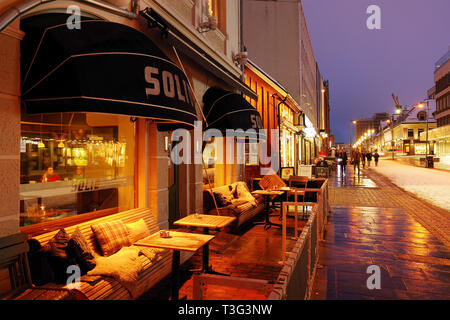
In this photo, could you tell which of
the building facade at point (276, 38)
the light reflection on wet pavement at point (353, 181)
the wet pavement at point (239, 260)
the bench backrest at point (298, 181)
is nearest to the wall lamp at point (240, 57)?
the bench backrest at point (298, 181)

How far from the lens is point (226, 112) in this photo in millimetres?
8203

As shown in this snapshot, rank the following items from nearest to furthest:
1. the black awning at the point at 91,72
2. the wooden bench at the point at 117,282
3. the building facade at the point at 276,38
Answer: the black awning at the point at 91,72 → the wooden bench at the point at 117,282 → the building facade at the point at 276,38

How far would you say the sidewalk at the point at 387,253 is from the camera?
4.61 meters

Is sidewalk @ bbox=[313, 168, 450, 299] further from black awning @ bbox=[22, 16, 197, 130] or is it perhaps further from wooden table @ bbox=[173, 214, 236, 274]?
black awning @ bbox=[22, 16, 197, 130]

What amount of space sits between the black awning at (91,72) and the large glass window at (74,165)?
81cm

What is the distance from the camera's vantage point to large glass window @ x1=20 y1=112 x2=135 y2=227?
161 inches

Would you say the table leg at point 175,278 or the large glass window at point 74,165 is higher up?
the large glass window at point 74,165

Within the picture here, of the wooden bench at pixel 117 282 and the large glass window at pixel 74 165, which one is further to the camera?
the large glass window at pixel 74 165

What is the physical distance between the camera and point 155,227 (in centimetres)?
579

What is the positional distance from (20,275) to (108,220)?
175 centimetres

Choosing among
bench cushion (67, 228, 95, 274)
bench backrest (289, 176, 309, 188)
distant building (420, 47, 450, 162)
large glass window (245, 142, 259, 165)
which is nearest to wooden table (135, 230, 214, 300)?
bench cushion (67, 228, 95, 274)

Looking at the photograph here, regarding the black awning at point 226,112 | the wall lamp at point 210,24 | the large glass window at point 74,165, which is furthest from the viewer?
the black awning at point 226,112

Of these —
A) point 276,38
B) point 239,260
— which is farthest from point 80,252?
point 276,38

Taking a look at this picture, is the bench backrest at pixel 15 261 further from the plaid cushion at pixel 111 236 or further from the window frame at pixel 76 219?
the plaid cushion at pixel 111 236
